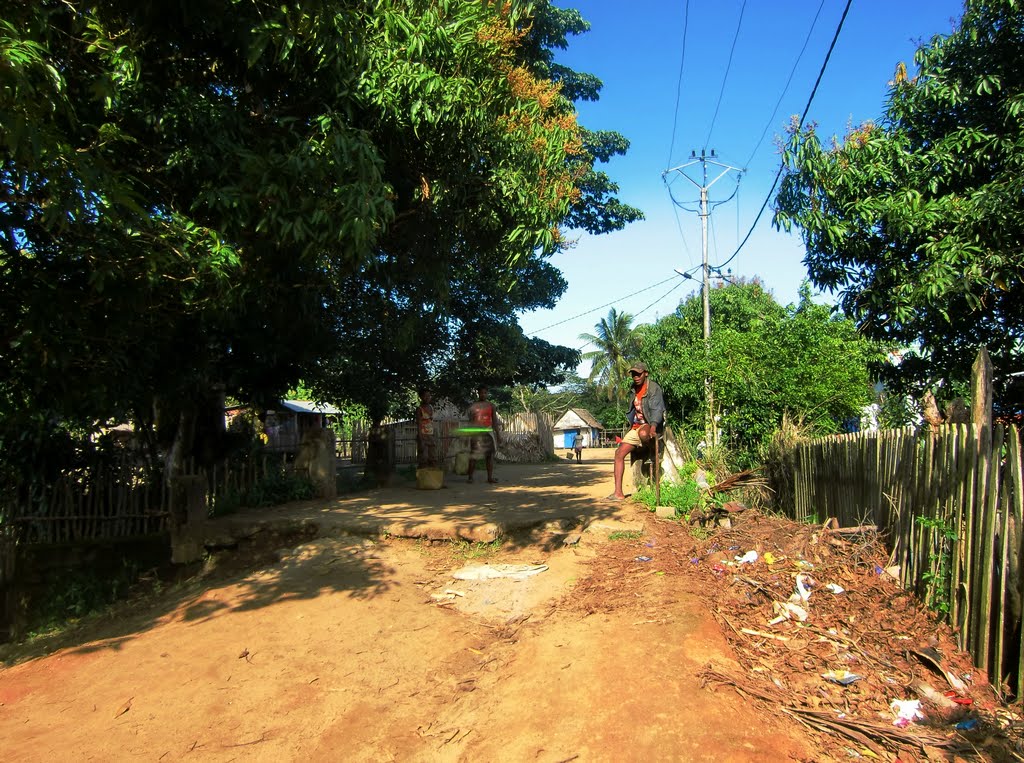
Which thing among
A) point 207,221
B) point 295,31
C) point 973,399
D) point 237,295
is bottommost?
point 973,399

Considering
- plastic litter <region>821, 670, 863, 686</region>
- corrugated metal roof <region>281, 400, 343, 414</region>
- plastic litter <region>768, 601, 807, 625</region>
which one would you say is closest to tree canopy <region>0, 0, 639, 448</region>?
plastic litter <region>768, 601, 807, 625</region>

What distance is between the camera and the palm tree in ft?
149

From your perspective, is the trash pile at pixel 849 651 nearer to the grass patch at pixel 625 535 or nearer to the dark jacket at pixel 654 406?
the grass patch at pixel 625 535

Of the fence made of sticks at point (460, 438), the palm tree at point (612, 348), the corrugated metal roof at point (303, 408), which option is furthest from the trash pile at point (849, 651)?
the palm tree at point (612, 348)

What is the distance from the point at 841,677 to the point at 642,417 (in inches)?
171

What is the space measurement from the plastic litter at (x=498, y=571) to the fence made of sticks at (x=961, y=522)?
2804 mm

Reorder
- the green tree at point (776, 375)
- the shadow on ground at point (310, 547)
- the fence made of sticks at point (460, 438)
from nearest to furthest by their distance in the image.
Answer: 1. the shadow on ground at point (310, 547)
2. the green tree at point (776, 375)
3. the fence made of sticks at point (460, 438)

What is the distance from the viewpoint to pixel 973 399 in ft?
14.0

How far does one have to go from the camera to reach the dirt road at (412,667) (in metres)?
3.63

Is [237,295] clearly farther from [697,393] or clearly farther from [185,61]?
[697,393]

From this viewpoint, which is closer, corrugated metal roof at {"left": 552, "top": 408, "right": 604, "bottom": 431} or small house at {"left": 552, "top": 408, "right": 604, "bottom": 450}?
small house at {"left": 552, "top": 408, "right": 604, "bottom": 450}

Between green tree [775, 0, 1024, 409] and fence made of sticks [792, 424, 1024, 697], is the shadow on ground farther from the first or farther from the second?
green tree [775, 0, 1024, 409]

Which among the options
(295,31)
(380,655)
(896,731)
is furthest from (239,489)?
(896,731)

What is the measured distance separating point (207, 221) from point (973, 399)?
608 cm
